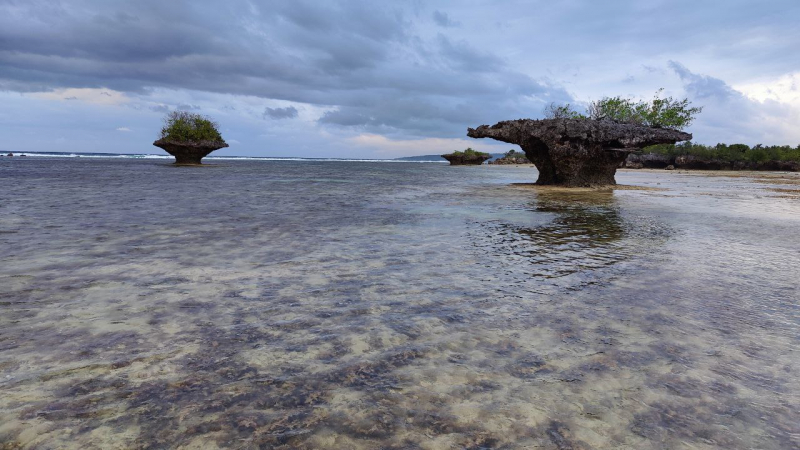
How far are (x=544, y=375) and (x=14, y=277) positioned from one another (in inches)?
229

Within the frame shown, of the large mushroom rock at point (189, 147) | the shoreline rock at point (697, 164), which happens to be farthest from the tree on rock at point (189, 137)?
the shoreline rock at point (697, 164)

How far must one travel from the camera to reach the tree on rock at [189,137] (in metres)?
50.5

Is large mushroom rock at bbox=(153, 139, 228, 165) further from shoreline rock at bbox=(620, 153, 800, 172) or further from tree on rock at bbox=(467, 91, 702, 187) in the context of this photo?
shoreline rock at bbox=(620, 153, 800, 172)

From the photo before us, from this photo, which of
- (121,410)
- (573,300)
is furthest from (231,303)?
(573,300)

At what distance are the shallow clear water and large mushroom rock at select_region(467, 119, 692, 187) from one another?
15756mm

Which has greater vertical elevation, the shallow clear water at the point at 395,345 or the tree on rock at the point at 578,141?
the tree on rock at the point at 578,141

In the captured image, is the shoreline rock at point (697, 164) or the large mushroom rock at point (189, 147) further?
the shoreline rock at point (697, 164)

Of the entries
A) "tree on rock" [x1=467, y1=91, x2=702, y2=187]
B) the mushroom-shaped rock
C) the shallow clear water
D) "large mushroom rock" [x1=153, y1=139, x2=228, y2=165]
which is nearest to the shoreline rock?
the mushroom-shaped rock

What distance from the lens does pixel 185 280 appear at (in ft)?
16.4

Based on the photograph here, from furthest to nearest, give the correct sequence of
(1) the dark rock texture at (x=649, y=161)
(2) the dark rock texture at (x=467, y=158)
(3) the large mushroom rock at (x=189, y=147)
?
(2) the dark rock texture at (x=467, y=158) < (1) the dark rock texture at (x=649, y=161) < (3) the large mushroom rock at (x=189, y=147)

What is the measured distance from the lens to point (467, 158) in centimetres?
10212

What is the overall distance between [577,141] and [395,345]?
846 inches

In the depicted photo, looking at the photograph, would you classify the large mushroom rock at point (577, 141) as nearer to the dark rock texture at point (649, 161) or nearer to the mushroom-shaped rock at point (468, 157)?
the dark rock texture at point (649, 161)

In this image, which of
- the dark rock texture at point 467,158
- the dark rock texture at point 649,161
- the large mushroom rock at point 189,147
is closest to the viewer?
the large mushroom rock at point 189,147
